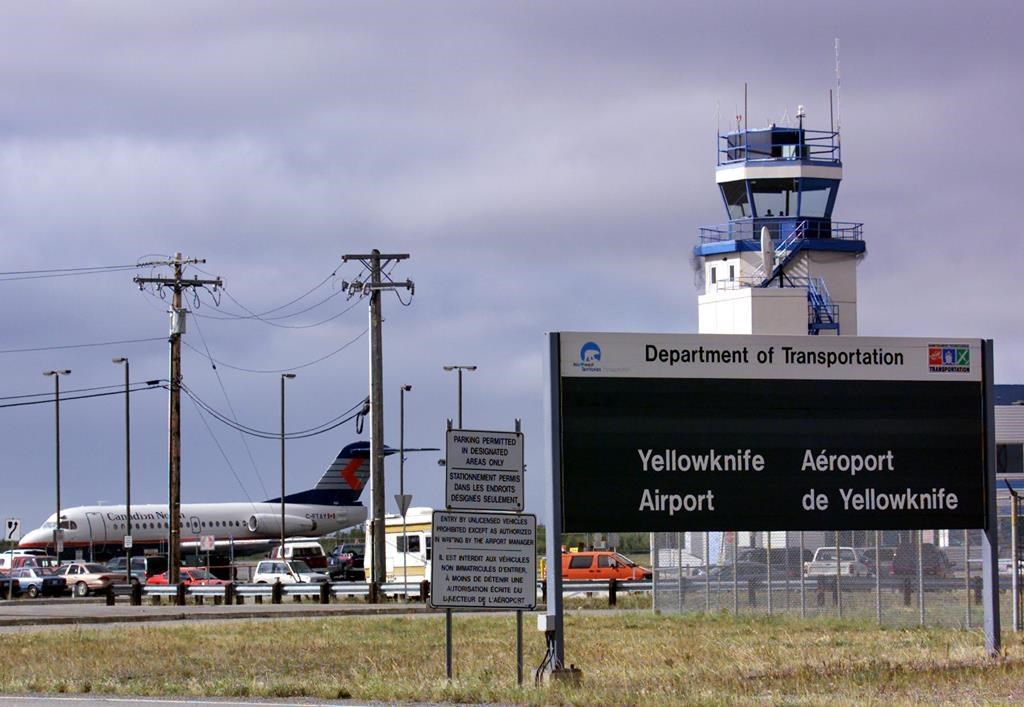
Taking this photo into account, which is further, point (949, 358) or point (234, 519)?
point (234, 519)

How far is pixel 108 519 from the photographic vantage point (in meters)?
85.2

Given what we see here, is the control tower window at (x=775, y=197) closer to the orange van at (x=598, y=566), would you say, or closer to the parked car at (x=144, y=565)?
the orange van at (x=598, y=566)

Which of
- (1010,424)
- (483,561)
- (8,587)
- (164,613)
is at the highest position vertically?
(1010,424)

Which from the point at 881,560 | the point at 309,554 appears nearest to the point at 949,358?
the point at 881,560

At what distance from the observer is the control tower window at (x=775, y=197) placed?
216ft

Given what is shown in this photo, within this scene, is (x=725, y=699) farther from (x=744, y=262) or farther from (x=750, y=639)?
(x=744, y=262)

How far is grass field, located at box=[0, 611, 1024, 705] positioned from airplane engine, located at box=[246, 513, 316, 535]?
2411 inches

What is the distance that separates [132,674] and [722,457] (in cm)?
793

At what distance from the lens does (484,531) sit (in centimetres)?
1664

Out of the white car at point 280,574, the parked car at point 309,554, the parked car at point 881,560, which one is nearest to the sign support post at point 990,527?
the parked car at point 881,560

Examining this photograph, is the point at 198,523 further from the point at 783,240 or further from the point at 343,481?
the point at 783,240

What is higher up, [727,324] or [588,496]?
[727,324]

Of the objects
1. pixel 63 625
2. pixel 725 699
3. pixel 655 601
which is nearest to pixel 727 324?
pixel 655 601

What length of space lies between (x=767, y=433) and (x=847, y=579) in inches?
572
